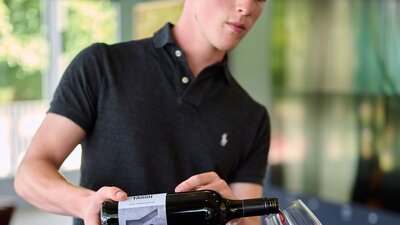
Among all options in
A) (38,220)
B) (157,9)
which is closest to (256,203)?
(157,9)

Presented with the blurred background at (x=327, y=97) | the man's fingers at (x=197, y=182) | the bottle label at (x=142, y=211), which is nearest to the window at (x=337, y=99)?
the blurred background at (x=327, y=97)

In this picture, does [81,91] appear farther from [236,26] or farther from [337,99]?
[337,99]

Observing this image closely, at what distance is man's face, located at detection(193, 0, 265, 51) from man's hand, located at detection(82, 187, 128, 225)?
16.5 inches

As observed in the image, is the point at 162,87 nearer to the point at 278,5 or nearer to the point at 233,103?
the point at 233,103

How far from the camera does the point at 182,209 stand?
764 millimetres

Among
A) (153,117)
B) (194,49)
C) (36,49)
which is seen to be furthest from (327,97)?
(36,49)

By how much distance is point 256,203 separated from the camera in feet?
2.59

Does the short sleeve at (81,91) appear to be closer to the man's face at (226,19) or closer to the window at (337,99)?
the man's face at (226,19)

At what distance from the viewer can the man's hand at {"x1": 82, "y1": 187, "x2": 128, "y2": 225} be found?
74 cm

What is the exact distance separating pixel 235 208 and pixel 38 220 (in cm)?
385

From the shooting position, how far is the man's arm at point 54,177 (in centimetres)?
86

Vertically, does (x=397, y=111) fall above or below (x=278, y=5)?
below

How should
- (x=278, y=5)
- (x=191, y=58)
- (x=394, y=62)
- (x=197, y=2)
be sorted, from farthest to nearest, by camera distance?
(x=278, y=5), (x=394, y=62), (x=191, y=58), (x=197, y=2)

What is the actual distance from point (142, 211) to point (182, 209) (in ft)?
0.23
